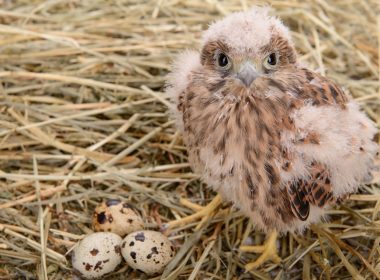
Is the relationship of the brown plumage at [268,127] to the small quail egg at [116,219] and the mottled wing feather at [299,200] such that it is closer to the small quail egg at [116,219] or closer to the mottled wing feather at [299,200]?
the mottled wing feather at [299,200]

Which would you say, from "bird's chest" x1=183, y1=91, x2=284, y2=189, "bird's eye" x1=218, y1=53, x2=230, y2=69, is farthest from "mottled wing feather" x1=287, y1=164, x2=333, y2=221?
"bird's eye" x1=218, y1=53, x2=230, y2=69

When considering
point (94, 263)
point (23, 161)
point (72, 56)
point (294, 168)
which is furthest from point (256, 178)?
point (72, 56)

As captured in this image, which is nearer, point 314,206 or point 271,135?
point 271,135

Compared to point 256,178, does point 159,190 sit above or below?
below

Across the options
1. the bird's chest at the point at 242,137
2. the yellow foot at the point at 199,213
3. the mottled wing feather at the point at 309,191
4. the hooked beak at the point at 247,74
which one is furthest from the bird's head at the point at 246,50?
the yellow foot at the point at 199,213

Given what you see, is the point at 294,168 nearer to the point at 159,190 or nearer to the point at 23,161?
the point at 159,190

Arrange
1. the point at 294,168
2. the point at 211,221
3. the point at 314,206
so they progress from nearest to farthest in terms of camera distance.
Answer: the point at 294,168
the point at 314,206
the point at 211,221

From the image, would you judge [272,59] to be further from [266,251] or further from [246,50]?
[266,251]

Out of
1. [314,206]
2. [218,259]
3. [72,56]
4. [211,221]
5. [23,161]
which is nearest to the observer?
[314,206]
